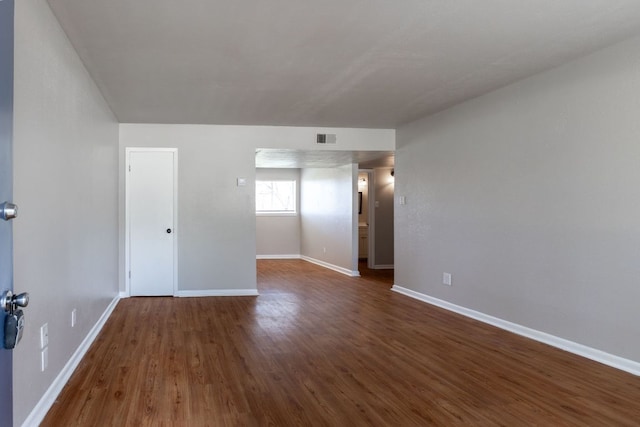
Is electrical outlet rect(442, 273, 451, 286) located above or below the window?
below

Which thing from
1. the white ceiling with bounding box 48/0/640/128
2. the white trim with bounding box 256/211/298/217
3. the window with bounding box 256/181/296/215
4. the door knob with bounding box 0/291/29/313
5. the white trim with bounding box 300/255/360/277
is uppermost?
the white ceiling with bounding box 48/0/640/128

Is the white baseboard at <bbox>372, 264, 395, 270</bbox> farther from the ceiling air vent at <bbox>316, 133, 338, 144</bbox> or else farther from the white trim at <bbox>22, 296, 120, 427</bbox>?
the white trim at <bbox>22, 296, 120, 427</bbox>

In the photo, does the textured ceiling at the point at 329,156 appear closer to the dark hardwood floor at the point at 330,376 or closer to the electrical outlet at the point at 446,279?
the electrical outlet at the point at 446,279

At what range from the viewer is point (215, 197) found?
6.32 meters

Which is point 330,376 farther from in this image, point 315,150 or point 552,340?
point 315,150

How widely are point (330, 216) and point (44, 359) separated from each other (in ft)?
22.8

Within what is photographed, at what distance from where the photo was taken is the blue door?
4.01 feet

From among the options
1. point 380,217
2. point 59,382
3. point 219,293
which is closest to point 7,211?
point 59,382

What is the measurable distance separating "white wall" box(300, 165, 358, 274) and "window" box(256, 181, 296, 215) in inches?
11.8

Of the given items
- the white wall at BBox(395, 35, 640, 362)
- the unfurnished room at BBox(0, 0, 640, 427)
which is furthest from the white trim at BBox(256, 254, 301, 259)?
the white wall at BBox(395, 35, 640, 362)

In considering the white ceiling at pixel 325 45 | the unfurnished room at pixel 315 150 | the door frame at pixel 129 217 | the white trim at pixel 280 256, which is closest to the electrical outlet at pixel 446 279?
the unfurnished room at pixel 315 150

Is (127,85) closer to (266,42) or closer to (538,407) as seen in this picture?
(266,42)

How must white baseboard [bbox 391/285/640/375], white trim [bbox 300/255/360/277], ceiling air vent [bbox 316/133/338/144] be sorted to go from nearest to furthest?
white baseboard [bbox 391/285/640/375] < ceiling air vent [bbox 316/133/338/144] < white trim [bbox 300/255/360/277]

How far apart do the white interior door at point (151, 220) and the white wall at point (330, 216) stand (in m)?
3.26
